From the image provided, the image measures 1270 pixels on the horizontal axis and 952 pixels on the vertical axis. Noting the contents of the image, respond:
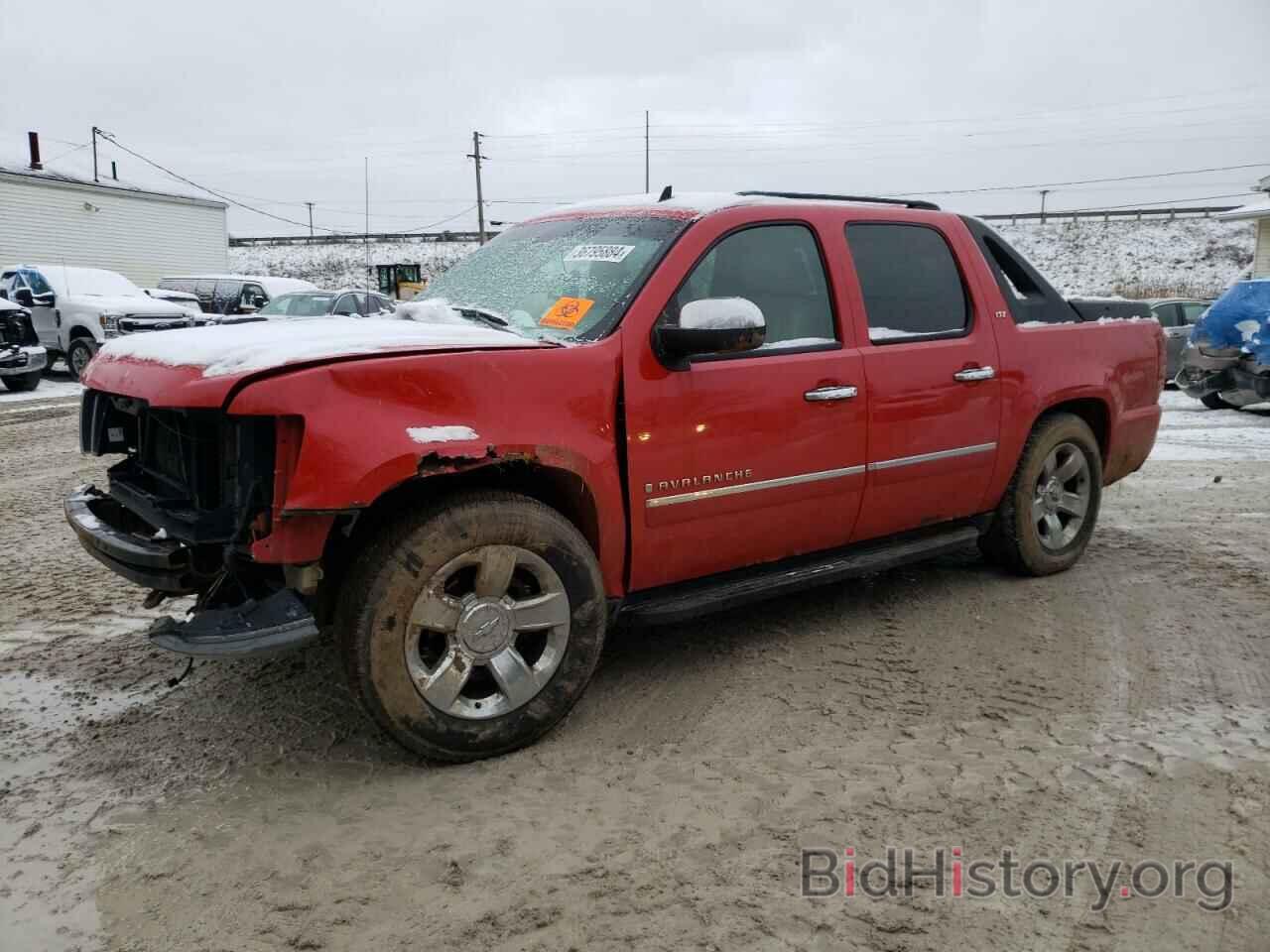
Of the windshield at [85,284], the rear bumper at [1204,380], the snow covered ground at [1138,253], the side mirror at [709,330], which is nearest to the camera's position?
the side mirror at [709,330]

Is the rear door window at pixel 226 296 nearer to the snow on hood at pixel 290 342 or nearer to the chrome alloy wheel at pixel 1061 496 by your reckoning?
the snow on hood at pixel 290 342

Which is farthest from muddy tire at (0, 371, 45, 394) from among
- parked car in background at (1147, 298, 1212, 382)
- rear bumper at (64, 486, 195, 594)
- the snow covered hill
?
the snow covered hill

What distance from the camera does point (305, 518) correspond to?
2.71 metres

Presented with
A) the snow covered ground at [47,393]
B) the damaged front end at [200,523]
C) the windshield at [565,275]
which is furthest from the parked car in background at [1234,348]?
the snow covered ground at [47,393]

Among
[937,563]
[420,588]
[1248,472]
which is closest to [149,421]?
[420,588]

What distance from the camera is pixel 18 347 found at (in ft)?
45.1

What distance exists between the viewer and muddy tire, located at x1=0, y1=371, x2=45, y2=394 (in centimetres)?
1411

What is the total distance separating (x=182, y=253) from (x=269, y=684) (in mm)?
34742

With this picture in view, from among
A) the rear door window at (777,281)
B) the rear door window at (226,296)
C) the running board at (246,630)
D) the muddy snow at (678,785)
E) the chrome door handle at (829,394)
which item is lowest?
the muddy snow at (678,785)

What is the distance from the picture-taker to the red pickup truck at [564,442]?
278 cm

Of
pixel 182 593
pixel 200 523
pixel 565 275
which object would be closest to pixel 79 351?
pixel 182 593

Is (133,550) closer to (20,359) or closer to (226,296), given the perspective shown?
(20,359)

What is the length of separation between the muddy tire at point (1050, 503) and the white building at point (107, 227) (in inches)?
1241

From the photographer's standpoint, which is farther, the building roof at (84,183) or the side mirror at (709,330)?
the building roof at (84,183)
